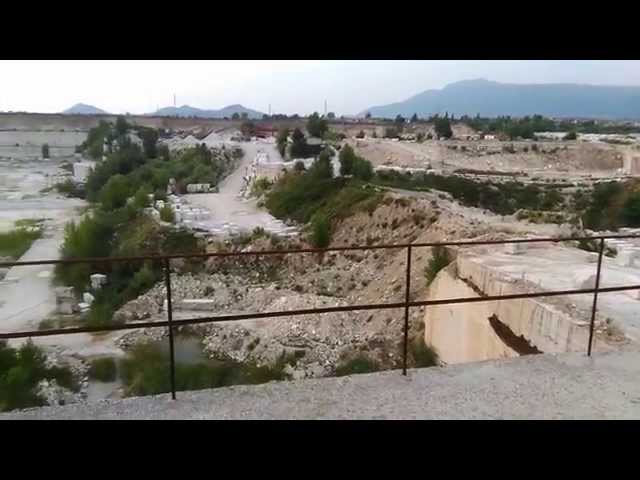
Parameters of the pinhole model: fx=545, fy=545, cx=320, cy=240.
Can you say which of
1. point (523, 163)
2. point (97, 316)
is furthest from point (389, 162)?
point (97, 316)

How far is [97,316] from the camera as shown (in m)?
26.6

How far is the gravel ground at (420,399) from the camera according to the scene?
358 cm

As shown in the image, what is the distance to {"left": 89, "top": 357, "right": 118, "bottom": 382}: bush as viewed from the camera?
19250 millimetres

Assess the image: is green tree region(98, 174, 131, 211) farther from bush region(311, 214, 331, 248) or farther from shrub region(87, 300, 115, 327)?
shrub region(87, 300, 115, 327)

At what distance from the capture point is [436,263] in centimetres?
2141

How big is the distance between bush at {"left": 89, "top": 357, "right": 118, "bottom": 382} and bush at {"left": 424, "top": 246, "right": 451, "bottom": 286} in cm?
1219

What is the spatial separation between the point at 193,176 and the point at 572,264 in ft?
178

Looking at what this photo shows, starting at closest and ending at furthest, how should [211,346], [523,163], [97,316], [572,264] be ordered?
[572,264], [211,346], [97,316], [523,163]

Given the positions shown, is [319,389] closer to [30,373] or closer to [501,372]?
[501,372]

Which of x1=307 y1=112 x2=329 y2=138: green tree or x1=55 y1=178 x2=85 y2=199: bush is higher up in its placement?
x1=307 y1=112 x2=329 y2=138: green tree

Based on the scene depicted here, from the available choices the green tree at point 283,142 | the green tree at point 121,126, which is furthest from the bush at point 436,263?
the green tree at point 121,126

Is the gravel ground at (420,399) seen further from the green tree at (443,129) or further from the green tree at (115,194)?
the green tree at (443,129)

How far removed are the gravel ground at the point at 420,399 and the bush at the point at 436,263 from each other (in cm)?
1677

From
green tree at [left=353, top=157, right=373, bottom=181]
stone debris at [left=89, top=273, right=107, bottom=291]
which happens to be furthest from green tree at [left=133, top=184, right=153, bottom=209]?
green tree at [left=353, top=157, right=373, bottom=181]
